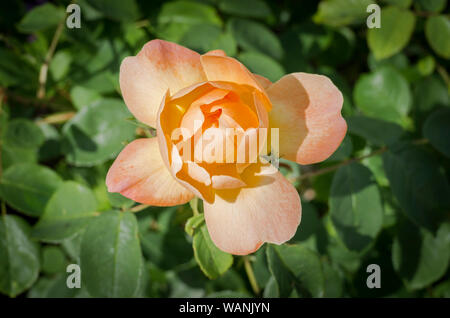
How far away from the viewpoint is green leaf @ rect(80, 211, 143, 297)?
1131 millimetres

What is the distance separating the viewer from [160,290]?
160cm

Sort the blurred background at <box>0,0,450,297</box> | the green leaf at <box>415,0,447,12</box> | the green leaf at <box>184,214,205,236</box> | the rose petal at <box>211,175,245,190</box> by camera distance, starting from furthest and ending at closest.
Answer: the green leaf at <box>415,0,447,12</box>
the blurred background at <box>0,0,450,297</box>
the green leaf at <box>184,214,205,236</box>
the rose petal at <box>211,175,245,190</box>

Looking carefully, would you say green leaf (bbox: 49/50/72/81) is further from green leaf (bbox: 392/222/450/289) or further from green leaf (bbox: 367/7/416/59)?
green leaf (bbox: 392/222/450/289)

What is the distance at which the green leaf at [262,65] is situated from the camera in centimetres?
142

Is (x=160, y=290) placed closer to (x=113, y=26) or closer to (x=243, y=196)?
(x=243, y=196)

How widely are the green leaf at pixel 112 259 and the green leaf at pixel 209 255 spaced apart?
26 centimetres

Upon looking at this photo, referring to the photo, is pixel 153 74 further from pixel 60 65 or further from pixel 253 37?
pixel 60 65

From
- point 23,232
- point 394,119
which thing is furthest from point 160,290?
point 394,119

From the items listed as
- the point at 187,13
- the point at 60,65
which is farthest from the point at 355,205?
the point at 60,65

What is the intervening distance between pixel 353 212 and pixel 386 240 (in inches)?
18.3

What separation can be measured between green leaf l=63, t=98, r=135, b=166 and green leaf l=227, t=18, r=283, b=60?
0.55 m

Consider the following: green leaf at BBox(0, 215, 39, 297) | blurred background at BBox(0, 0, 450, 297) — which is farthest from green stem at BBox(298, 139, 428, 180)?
green leaf at BBox(0, 215, 39, 297)

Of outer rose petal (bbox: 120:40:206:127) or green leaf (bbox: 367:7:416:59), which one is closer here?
outer rose petal (bbox: 120:40:206:127)

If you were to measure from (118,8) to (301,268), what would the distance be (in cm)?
120
